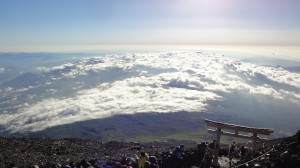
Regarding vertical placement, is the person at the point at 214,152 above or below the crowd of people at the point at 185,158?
above

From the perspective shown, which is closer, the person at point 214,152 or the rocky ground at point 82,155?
the rocky ground at point 82,155

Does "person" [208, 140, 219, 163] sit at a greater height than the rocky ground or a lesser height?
greater

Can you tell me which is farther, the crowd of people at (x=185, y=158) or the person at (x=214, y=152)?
the person at (x=214, y=152)

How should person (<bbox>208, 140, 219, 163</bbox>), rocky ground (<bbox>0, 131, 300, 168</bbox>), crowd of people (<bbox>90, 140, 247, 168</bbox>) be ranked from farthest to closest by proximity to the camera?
person (<bbox>208, 140, 219, 163</bbox>) → crowd of people (<bbox>90, 140, 247, 168</bbox>) → rocky ground (<bbox>0, 131, 300, 168</bbox>)

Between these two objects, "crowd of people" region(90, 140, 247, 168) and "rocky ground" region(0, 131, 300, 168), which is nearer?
"rocky ground" region(0, 131, 300, 168)

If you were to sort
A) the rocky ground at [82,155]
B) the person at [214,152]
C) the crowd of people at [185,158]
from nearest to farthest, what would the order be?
the rocky ground at [82,155] < the crowd of people at [185,158] < the person at [214,152]

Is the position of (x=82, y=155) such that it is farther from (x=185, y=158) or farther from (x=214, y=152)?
(x=214, y=152)

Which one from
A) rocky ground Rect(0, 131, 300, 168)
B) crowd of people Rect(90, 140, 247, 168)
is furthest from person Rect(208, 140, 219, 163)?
rocky ground Rect(0, 131, 300, 168)

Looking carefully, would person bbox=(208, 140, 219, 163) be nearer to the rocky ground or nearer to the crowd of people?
the crowd of people

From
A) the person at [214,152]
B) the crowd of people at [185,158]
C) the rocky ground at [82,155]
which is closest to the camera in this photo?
the rocky ground at [82,155]

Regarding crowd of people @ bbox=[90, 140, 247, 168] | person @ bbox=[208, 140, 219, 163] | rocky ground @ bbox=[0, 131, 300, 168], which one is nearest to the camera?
rocky ground @ bbox=[0, 131, 300, 168]

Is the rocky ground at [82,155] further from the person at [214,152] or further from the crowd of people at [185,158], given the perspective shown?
the person at [214,152]

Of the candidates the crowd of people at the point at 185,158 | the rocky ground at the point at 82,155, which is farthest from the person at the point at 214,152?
the rocky ground at the point at 82,155
